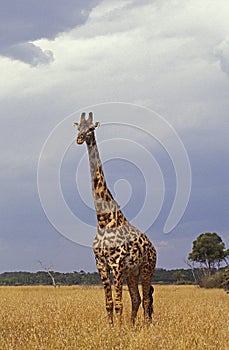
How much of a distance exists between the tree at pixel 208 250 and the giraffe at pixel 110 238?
144ft

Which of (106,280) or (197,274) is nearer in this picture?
(106,280)

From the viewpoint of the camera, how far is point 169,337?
10125mm

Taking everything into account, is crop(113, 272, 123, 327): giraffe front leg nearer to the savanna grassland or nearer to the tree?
the savanna grassland

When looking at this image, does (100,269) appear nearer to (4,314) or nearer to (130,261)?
(130,261)

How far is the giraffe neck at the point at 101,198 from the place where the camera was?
38.1 feet

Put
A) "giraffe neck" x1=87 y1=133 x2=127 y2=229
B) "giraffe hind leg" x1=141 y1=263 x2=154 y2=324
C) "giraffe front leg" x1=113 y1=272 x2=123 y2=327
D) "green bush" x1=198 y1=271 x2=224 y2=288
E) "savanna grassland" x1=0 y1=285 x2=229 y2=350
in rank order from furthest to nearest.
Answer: "green bush" x1=198 y1=271 x2=224 y2=288 < "giraffe hind leg" x1=141 y1=263 x2=154 y2=324 < "giraffe neck" x1=87 y1=133 x2=127 y2=229 < "giraffe front leg" x1=113 y1=272 x2=123 y2=327 < "savanna grassland" x1=0 y1=285 x2=229 y2=350

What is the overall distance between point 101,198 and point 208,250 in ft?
147

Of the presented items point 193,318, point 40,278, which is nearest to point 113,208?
point 193,318

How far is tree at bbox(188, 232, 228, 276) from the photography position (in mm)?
55125

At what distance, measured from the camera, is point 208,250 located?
55438 mm

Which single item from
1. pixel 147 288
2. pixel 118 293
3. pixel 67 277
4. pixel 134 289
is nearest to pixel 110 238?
pixel 118 293

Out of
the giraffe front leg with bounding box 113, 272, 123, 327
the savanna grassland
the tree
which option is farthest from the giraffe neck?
the tree

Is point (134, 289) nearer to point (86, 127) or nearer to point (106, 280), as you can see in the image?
point (106, 280)

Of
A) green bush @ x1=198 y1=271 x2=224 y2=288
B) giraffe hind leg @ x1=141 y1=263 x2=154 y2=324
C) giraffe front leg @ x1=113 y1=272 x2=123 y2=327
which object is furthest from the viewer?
green bush @ x1=198 y1=271 x2=224 y2=288
